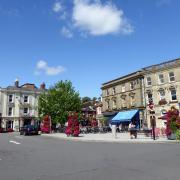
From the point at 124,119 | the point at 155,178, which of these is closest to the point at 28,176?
the point at 155,178

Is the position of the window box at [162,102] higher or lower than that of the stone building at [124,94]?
lower

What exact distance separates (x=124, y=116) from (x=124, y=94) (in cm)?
465

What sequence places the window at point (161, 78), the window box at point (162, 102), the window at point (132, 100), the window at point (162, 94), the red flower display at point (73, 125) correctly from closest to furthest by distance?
the red flower display at point (73, 125), the window box at point (162, 102), the window at point (162, 94), the window at point (161, 78), the window at point (132, 100)

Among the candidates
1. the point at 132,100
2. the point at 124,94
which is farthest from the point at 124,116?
the point at 124,94

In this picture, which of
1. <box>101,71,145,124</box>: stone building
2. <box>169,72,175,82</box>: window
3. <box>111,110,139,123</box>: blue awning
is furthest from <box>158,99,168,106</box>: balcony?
<box>111,110,139,123</box>: blue awning

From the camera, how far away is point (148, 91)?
46781 mm

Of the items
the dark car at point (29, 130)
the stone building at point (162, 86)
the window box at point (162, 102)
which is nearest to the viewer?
the dark car at point (29, 130)

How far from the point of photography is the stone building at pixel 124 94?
4825 cm

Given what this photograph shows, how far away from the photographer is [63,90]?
2164 inches

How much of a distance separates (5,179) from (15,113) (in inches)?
2377

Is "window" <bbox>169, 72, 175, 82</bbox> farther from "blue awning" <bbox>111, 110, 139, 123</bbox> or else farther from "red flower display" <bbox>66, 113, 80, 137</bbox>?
"red flower display" <bbox>66, 113, 80, 137</bbox>

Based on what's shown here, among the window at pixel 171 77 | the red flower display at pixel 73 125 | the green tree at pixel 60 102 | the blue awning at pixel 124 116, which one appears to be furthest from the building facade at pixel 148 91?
the red flower display at pixel 73 125

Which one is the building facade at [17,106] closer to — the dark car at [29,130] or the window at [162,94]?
the dark car at [29,130]

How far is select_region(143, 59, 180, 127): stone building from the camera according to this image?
42500 mm
